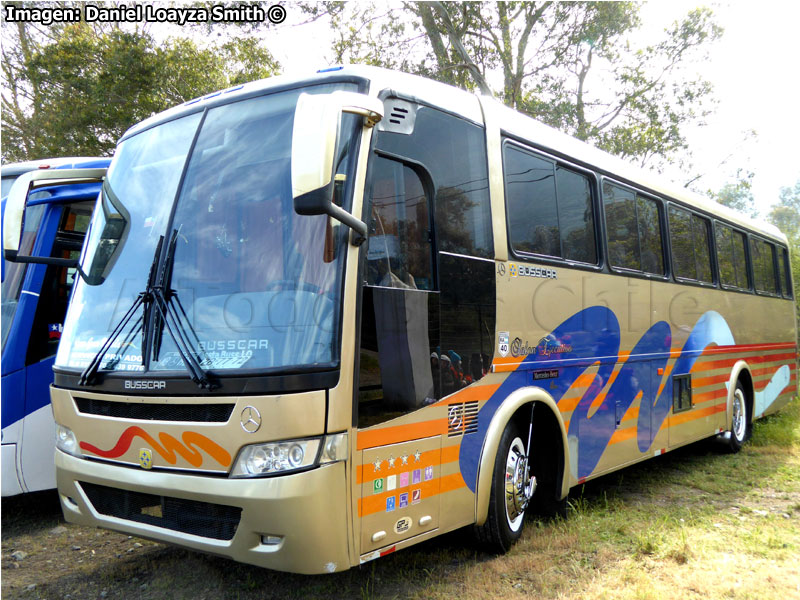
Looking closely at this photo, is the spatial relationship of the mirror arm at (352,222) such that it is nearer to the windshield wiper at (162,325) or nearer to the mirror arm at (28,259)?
the windshield wiper at (162,325)

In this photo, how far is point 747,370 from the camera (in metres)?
9.91

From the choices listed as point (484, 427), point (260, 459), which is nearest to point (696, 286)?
point (484, 427)

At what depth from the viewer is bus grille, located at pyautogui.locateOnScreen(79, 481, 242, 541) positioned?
145 inches

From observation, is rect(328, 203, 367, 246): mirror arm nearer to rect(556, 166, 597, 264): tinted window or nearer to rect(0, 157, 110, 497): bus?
rect(556, 166, 597, 264): tinted window

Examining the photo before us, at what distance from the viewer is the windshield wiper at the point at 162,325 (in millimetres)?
3742

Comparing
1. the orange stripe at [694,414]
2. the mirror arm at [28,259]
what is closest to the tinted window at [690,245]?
the orange stripe at [694,414]

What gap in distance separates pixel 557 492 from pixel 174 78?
13.3 metres

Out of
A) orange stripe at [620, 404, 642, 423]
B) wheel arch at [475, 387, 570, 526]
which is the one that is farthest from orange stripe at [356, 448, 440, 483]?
orange stripe at [620, 404, 642, 423]

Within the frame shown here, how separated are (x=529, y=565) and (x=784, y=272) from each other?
949cm

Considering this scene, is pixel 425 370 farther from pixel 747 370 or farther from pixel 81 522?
pixel 747 370

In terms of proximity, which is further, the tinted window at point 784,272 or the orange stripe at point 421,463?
the tinted window at point 784,272

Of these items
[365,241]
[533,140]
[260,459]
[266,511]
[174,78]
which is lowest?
[266,511]

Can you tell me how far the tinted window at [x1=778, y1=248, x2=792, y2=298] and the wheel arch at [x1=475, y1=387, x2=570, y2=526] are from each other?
8265mm

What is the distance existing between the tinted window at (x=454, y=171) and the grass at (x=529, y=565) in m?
2.12
